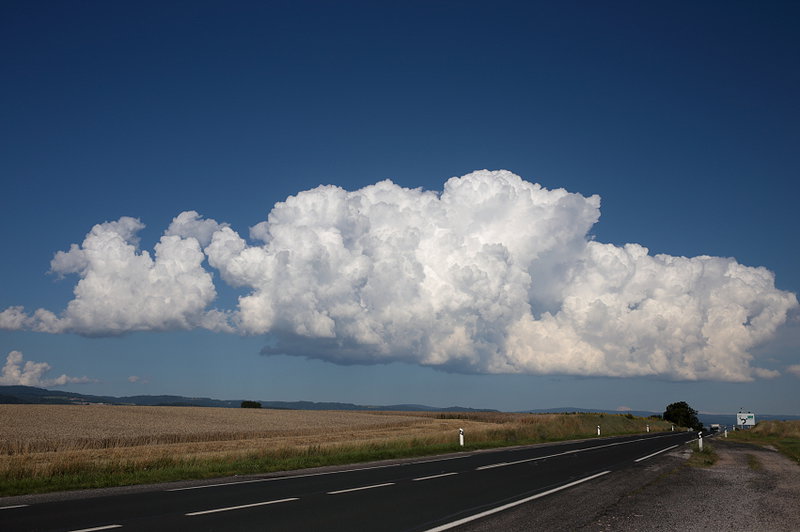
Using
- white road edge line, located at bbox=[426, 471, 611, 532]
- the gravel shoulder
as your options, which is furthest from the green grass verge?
the gravel shoulder

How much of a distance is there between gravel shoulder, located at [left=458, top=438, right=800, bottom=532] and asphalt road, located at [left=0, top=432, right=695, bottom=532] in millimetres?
699

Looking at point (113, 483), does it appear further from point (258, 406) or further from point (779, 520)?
point (258, 406)

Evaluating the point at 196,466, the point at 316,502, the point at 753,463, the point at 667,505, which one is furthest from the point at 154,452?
the point at 753,463

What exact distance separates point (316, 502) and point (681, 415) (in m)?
129

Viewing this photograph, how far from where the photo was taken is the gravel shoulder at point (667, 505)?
1116 cm

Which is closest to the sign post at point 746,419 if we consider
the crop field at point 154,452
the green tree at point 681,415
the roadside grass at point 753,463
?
the green tree at point 681,415

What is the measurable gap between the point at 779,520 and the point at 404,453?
59.0ft

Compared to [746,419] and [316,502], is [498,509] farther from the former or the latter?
[746,419]

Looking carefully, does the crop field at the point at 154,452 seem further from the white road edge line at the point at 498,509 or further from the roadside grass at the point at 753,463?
the roadside grass at the point at 753,463

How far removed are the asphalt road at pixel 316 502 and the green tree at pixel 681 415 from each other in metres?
117

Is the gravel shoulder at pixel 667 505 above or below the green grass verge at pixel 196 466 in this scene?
above

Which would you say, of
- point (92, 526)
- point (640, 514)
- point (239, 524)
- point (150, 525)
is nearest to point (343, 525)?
point (239, 524)

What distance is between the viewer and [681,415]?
12475cm

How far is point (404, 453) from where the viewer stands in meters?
28.0
